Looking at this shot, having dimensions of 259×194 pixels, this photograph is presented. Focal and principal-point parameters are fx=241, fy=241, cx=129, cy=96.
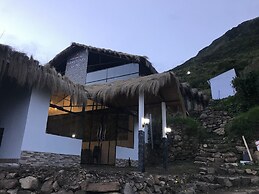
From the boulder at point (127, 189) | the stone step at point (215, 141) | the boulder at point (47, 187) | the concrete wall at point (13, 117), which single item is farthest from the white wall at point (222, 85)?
the boulder at point (47, 187)

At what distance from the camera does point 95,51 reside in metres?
11.5

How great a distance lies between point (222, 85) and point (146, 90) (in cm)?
1203

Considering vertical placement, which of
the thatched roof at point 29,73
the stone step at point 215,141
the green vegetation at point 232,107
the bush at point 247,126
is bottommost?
the stone step at point 215,141

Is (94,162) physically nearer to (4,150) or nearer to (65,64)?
(4,150)

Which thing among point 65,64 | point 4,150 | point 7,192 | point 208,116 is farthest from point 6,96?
point 208,116

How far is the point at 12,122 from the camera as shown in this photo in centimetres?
605

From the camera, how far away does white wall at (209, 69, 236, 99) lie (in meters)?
16.6

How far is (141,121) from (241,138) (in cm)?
455

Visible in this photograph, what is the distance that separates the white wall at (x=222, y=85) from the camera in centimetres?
1663

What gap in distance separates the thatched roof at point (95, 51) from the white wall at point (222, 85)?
716cm

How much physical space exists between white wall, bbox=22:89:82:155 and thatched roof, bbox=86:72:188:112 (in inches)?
62.7

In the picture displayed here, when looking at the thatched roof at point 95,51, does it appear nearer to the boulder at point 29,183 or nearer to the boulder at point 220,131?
the boulder at point 220,131

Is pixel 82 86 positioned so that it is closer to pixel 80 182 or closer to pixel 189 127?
pixel 80 182

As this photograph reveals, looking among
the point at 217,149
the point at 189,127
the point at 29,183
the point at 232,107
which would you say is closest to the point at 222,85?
the point at 232,107
